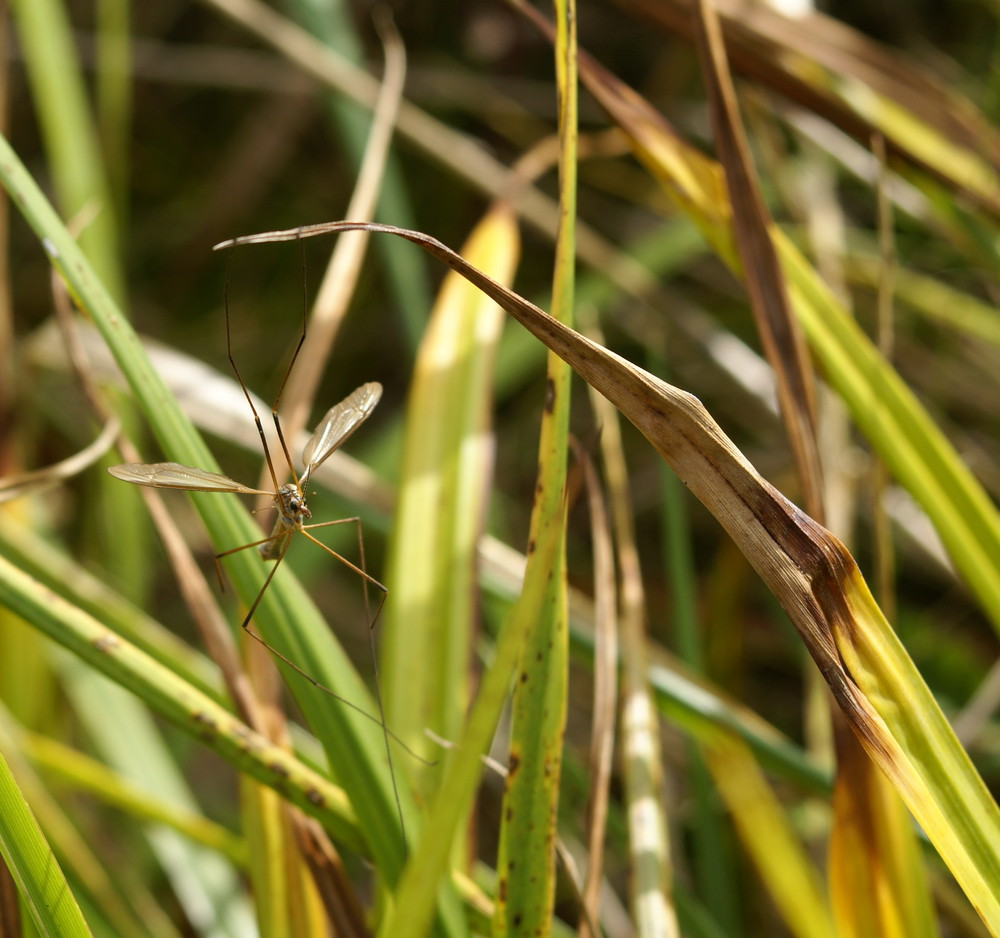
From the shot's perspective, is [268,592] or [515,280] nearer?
[268,592]

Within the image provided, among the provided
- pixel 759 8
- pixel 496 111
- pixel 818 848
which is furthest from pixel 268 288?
pixel 818 848

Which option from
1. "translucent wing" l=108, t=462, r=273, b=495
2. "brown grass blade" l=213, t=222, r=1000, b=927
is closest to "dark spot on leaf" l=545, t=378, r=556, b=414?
"brown grass blade" l=213, t=222, r=1000, b=927

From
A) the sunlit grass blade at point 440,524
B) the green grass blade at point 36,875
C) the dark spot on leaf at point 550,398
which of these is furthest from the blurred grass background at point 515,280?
the green grass blade at point 36,875

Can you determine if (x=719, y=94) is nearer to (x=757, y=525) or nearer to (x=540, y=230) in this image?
(x=757, y=525)

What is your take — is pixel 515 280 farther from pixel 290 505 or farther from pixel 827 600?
pixel 827 600

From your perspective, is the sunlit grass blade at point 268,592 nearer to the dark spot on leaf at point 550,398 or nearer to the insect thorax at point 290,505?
the insect thorax at point 290,505

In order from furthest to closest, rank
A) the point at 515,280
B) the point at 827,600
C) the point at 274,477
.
Result: the point at 515,280
the point at 274,477
the point at 827,600

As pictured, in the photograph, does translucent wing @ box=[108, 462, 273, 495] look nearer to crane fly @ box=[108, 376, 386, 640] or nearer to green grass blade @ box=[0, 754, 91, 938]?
crane fly @ box=[108, 376, 386, 640]

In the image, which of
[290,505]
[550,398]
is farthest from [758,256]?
[290,505]
